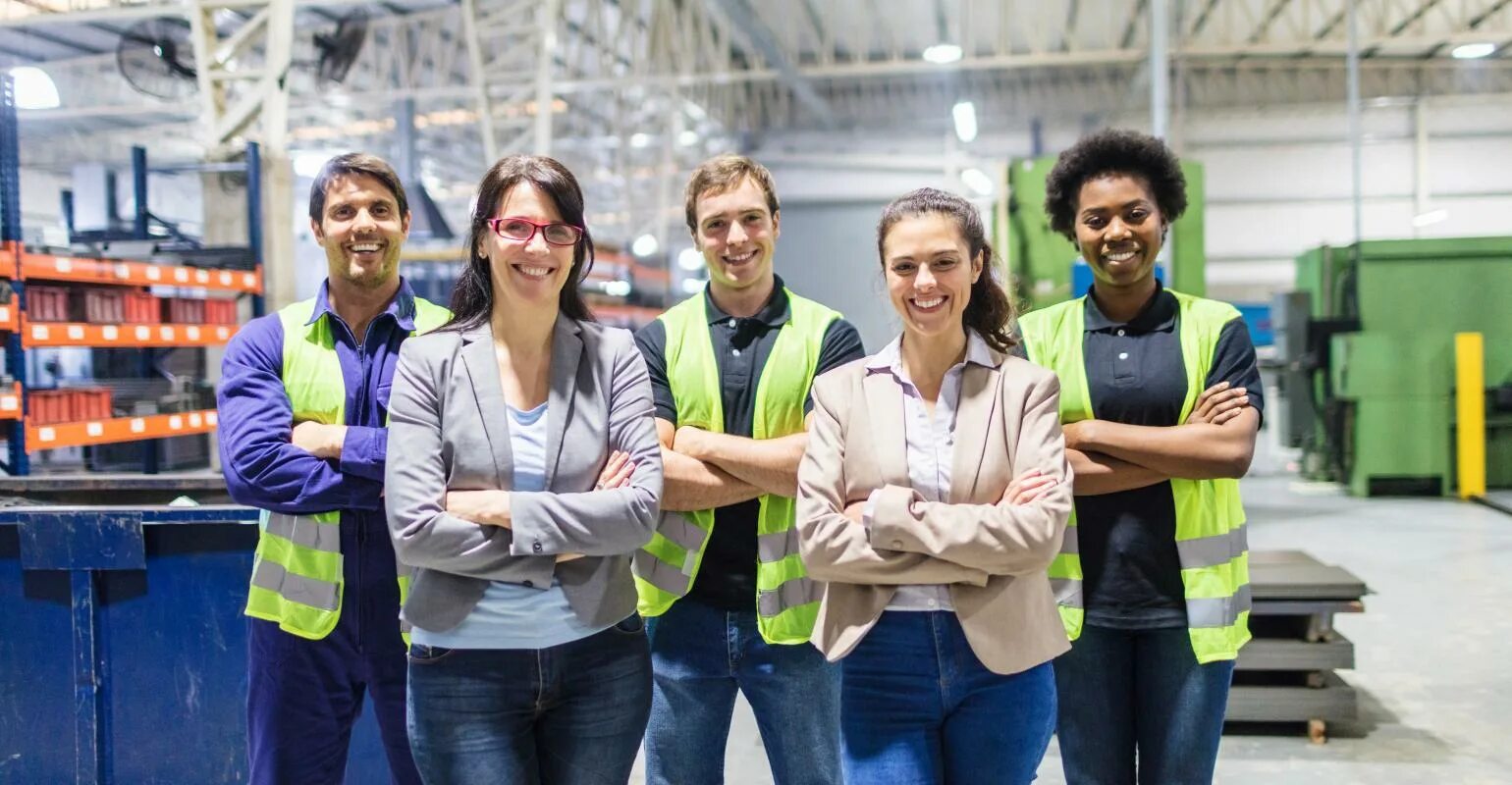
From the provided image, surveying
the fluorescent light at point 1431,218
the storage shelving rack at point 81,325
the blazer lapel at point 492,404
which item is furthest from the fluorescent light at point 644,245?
the blazer lapel at point 492,404

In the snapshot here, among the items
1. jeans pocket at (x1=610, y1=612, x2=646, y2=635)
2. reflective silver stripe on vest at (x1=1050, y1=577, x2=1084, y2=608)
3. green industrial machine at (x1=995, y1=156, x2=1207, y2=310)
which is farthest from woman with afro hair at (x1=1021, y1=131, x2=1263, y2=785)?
green industrial machine at (x1=995, y1=156, x2=1207, y2=310)

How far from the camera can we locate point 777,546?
2076mm

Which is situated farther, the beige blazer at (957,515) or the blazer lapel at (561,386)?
the blazer lapel at (561,386)

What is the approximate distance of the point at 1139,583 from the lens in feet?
6.57

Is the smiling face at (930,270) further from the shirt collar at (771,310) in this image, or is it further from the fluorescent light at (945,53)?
the fluorescent light at (945,53)

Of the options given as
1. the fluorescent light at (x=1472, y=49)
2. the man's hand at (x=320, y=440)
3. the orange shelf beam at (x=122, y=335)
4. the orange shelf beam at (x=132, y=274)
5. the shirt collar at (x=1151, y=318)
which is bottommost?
the man's hand at (x=320, y=440)

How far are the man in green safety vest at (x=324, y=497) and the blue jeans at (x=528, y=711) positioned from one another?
1.12ft

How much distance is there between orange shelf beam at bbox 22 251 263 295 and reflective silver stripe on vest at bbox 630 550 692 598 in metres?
6.39

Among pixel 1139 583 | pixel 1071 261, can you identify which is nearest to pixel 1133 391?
pixel 1139 583

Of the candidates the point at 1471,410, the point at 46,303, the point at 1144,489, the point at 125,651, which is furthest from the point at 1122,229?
the point at 1471,410

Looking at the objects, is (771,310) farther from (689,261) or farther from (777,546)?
(689,261)

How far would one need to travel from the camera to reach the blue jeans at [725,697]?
6.63 ft

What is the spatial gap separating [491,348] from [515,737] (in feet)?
2.17

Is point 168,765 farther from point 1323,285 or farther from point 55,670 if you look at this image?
point 1323,285
